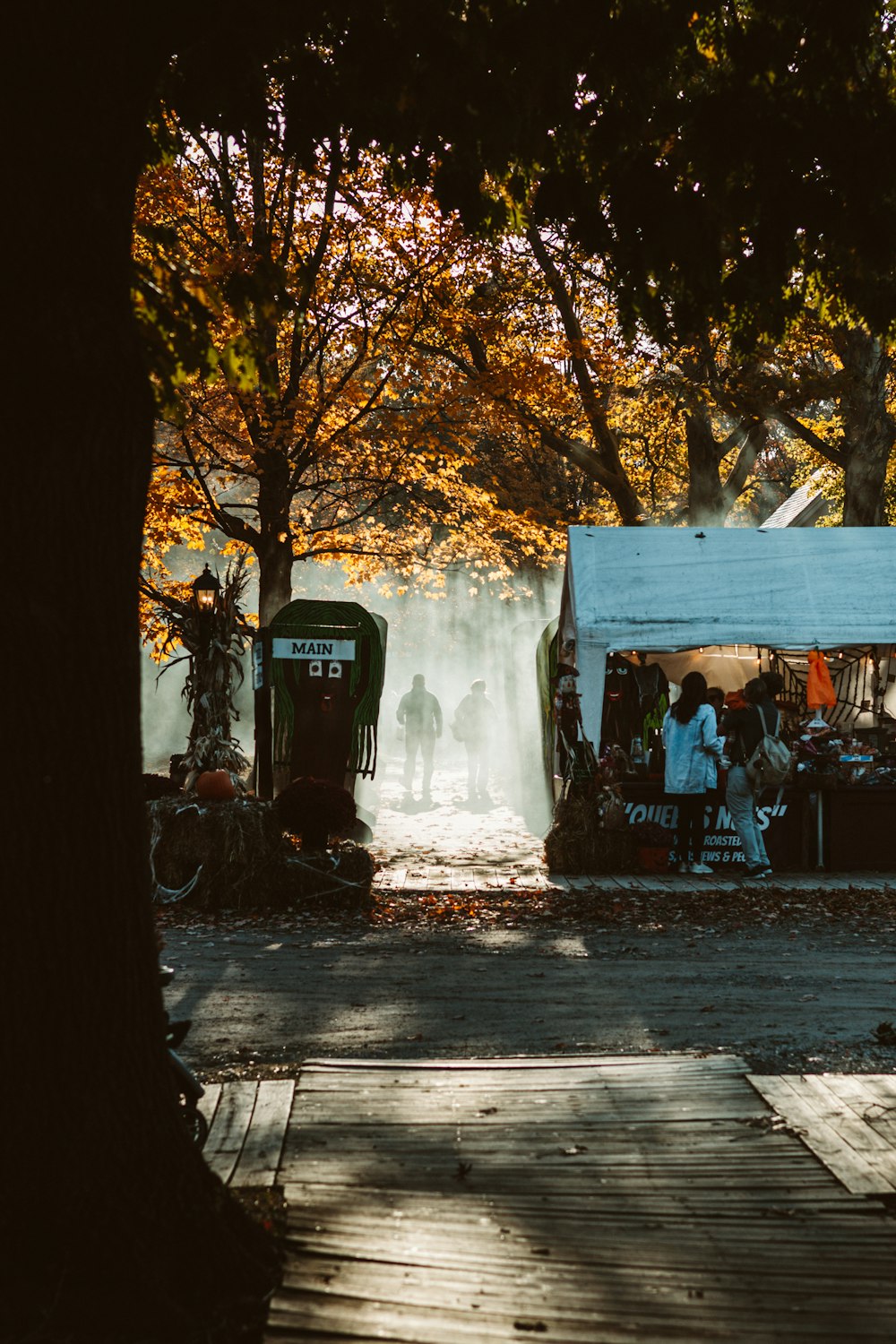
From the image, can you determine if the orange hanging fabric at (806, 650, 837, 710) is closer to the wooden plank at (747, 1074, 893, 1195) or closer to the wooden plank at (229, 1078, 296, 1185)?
the wooden plank at (747, 1074, 893, 1195)

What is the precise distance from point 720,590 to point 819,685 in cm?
170

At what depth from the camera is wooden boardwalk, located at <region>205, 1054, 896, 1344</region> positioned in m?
3.25

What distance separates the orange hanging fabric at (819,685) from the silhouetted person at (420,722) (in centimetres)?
799

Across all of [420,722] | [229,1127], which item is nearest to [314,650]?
[420,722]

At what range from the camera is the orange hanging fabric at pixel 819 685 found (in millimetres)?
14797

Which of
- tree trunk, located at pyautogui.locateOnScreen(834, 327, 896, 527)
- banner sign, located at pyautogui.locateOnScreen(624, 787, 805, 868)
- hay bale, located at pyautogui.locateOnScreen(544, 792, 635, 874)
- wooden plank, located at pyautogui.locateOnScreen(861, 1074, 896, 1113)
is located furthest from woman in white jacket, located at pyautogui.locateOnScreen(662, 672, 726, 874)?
tree trunk, located at pyautogui.locateOnScreen(834, 327, 896, 527)

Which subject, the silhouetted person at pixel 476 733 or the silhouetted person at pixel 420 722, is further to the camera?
the silhouetted person at pixel 476 733

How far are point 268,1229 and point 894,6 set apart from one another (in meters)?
6.20

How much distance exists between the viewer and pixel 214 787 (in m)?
11.3

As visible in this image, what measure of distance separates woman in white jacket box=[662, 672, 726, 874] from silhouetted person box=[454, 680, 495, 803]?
27.8ft

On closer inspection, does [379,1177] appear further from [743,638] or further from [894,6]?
[743,638]

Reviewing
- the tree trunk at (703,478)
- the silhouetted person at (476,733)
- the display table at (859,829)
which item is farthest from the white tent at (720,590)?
the tree trunk at (703,478)

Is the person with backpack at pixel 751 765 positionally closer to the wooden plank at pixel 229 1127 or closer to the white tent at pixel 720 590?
the white tent at pixel 720 590

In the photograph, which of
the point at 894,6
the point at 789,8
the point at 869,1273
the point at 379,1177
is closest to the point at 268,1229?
the point at 379,1177
